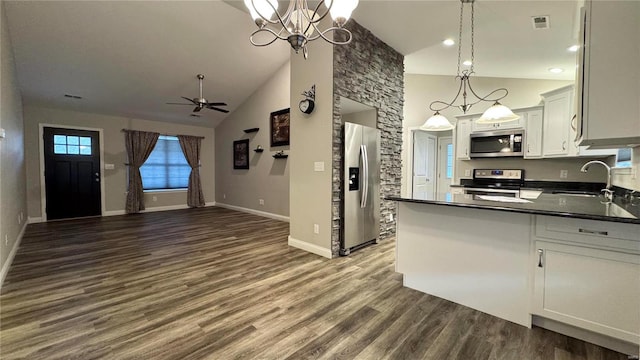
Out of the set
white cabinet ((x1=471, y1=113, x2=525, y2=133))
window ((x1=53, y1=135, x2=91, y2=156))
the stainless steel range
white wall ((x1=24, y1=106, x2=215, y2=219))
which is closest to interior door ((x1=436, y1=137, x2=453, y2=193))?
the stainless steel range

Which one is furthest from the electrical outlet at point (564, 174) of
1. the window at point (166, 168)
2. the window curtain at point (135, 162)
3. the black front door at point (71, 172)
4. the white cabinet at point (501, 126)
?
the black front door at point (71, 172)

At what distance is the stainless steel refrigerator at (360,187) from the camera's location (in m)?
3.51

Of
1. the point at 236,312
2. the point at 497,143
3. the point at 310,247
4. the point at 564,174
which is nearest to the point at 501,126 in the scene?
the point at 497,143

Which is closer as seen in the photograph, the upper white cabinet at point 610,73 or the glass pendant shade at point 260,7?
the upper white cabinet at point 610,73

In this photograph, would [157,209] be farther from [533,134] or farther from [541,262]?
[533,134]

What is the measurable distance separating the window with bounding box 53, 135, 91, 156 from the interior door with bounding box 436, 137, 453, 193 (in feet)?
27.9

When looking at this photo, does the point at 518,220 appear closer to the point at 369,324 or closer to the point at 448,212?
the point at 448,212

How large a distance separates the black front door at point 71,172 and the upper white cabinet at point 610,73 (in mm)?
8480

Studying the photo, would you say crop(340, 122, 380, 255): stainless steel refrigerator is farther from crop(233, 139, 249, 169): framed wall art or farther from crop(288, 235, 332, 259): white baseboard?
crop(233, 139, 249, 169): framed wall art

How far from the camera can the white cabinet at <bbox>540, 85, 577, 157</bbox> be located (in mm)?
3926

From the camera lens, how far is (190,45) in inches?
177

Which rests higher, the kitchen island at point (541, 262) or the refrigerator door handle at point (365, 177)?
the refrigerator door handle at point (365, 177)

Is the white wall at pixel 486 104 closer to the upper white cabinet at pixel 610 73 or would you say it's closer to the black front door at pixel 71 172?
the upper white cabinet at pixel 610 73

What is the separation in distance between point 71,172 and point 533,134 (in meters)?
9.36
